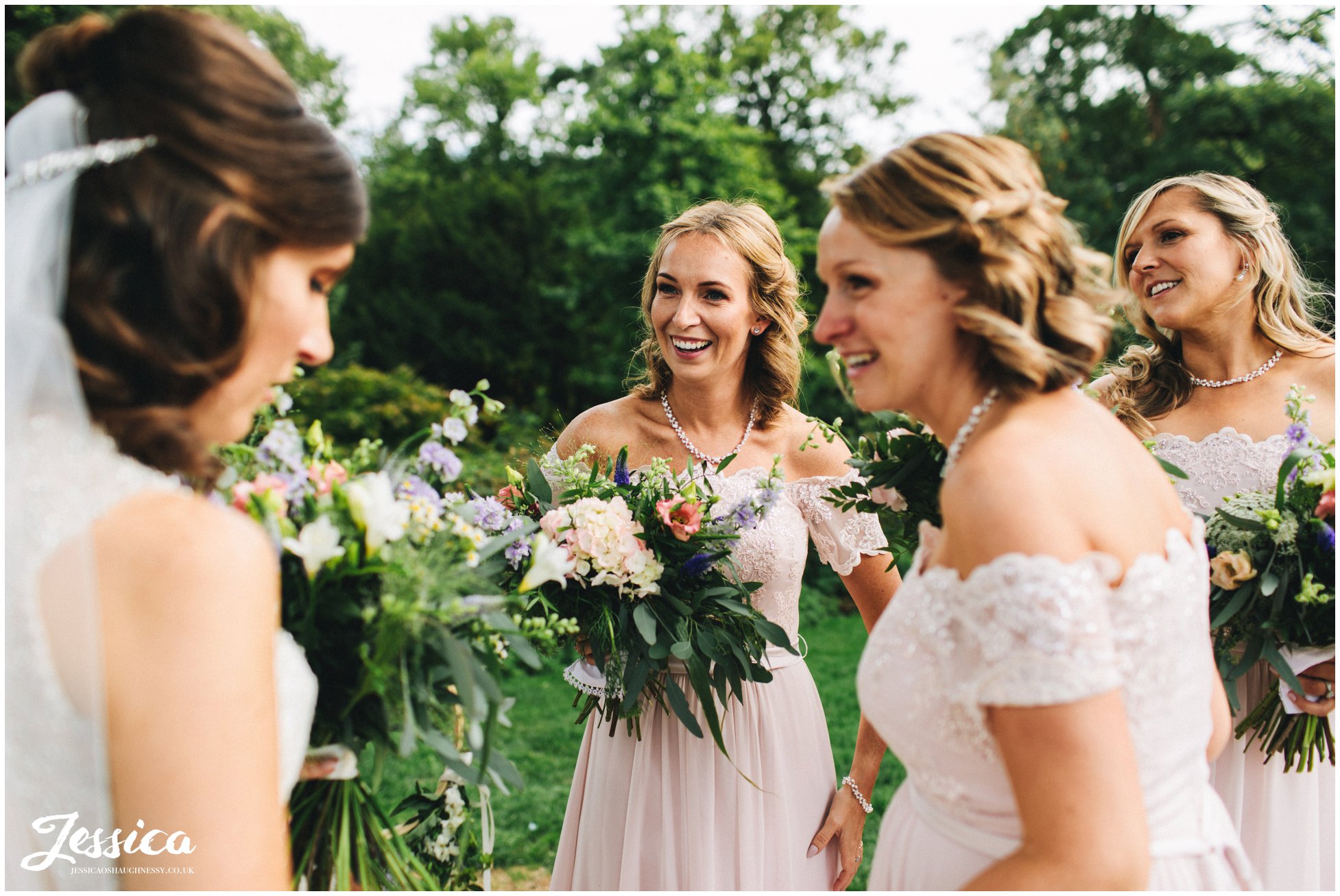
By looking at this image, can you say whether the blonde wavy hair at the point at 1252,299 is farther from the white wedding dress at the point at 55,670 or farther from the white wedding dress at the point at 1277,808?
the white wedding dress at the point at 55,670

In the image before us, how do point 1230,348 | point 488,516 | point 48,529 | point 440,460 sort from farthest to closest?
point 1230,348 → point 488,516 → point 440,460 → point 48,529

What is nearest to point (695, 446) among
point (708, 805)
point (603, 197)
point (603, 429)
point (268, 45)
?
point (603, 429)

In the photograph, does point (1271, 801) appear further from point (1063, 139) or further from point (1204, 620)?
point (1063, 139)

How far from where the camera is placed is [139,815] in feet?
4.09

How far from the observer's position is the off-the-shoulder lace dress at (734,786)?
119 inches

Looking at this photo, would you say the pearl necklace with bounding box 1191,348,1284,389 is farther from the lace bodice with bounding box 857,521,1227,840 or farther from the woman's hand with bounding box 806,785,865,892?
the woman's hand with bounding box 806,785,865,892

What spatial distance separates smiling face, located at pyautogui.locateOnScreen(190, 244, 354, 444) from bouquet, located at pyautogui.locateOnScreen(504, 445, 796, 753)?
1.06 m

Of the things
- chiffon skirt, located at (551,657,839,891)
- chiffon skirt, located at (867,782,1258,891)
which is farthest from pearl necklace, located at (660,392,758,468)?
chiffon skirt, located at (867,782,1258,891)

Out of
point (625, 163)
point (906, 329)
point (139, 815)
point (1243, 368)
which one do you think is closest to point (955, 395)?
point (906, 329)

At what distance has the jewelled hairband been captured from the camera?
4.65 ft

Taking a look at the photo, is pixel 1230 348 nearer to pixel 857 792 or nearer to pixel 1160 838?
pixel 857 792

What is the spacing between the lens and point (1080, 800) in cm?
141

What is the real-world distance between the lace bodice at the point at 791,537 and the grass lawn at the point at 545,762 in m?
1.61

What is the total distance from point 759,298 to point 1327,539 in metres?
2.01
